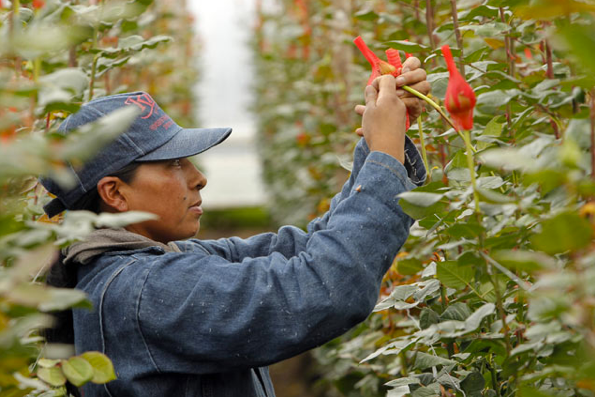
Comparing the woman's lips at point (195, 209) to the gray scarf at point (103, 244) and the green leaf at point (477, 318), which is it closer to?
the gray scarf at point (103, 244)

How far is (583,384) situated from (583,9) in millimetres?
444

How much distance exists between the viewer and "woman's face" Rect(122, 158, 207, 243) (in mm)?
1526

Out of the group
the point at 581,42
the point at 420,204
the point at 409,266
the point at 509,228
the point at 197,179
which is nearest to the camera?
the point at 581,42

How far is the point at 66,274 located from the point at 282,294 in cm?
57

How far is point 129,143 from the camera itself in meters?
1.50

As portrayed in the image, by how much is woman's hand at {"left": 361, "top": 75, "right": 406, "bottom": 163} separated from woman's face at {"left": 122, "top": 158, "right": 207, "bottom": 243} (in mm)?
465

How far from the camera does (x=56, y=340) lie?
5.30 feet

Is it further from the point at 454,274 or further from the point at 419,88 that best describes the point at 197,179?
the point at 454,274

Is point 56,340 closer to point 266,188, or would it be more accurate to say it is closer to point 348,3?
point 348,3

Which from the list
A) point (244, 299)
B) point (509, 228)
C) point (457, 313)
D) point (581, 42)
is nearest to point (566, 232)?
point (581, 42)

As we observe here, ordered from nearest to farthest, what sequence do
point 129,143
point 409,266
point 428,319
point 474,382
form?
1. point 474,382
2. point 428,319
3. point 129,143
4. point 409,266

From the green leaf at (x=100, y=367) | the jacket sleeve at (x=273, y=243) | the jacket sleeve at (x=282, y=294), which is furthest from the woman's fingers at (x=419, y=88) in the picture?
the green leaf at (x=100, y=367)

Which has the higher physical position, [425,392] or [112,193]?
[112,193]

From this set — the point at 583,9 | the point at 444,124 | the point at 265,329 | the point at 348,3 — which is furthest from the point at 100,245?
the point at 348,3
